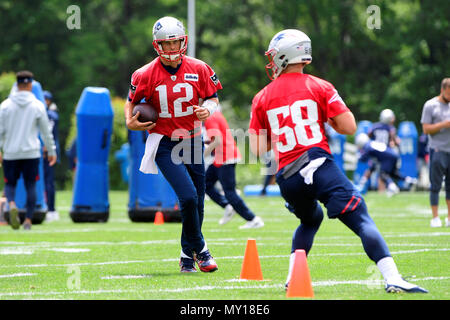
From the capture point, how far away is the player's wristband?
8266mm

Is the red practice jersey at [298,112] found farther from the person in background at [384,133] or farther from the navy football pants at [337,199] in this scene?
the person in background at [384,133]

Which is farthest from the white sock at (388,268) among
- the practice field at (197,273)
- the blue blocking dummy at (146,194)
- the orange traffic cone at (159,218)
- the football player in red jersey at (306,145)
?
the blue blocking dummy at (146,194)

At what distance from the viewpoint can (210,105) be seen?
8.30 metres

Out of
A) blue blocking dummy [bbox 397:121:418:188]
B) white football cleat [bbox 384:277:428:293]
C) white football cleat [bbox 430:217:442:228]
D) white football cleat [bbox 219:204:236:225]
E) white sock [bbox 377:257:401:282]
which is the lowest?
blue blocking dummy [bbox 397:121:418:188]

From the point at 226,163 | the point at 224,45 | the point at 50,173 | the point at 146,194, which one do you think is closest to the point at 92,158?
the point at 50,173

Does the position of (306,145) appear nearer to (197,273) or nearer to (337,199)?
(337,199)

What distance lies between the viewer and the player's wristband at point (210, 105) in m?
8.27

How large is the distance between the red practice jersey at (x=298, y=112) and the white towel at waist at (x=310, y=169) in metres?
0.11

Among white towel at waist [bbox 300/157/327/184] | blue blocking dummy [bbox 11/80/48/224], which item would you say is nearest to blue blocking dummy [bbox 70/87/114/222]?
blue blocking dummy [bbox 11/80/48/224]

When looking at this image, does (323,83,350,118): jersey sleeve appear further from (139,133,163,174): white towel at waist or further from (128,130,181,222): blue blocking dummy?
(128,130,181,222): blue blocking dummy

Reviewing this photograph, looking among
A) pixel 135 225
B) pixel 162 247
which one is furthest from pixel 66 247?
pixel 135 225

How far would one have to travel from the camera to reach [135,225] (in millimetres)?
14875
